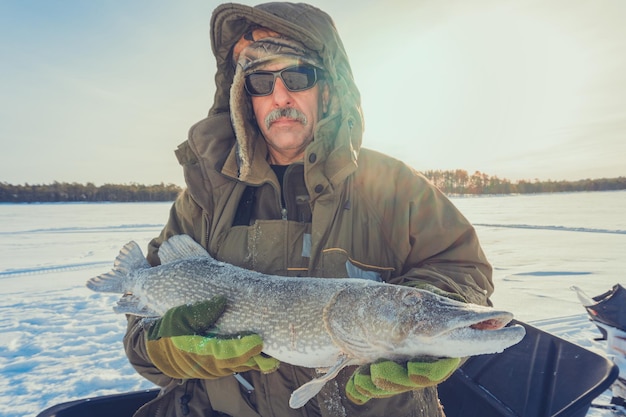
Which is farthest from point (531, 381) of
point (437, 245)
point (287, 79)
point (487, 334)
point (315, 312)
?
point (287, 79)

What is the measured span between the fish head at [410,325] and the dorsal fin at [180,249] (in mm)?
817

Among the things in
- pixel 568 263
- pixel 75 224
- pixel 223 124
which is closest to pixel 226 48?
pixel 223 124

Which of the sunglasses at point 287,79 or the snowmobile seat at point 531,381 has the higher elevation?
the sunglasses at point 287,79

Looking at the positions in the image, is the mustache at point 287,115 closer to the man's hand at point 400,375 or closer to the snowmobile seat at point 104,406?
the man's hand at point 400,375

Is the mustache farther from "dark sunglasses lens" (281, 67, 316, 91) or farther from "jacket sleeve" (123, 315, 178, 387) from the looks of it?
"jacket sleeve" (123, 315, 178, 387)

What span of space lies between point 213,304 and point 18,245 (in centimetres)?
916

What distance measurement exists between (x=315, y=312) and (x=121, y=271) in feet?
3.78

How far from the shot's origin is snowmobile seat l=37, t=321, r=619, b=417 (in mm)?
1863

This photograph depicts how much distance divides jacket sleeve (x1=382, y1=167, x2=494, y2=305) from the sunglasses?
872mm

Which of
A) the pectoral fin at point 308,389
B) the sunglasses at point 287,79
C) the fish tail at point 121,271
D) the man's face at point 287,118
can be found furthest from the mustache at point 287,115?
the pectoral fin at point 308,389

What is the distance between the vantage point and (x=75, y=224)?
1267cm

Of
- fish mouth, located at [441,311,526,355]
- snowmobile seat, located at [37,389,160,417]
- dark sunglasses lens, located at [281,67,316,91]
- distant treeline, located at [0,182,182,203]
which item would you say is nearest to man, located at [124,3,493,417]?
dark sunglasses lens, located at [281,67,316,91]

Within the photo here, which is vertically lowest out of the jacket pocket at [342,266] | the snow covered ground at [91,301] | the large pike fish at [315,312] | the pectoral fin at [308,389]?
the snow covered ground at [91,301]

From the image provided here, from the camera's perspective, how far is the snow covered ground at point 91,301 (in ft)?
9.06
